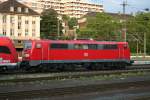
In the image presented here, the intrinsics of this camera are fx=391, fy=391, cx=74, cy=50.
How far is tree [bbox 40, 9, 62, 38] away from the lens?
117438 mm

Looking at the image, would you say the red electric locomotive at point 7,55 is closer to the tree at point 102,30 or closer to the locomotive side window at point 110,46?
the locomotive side window at point 110,46

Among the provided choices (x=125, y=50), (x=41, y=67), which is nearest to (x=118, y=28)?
(x=125, y=50)

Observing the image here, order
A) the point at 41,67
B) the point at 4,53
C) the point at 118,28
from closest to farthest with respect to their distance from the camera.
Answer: the point at 4,53 → the point at 41,67 → the point at 118,28

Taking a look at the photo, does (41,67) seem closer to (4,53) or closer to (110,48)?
(4,53)

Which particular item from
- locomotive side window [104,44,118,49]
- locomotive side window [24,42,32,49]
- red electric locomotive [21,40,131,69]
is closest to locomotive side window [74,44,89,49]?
red electric locomotive [21,40,131,69]

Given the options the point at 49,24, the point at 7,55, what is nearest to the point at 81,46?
the point at 7,55

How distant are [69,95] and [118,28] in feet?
318

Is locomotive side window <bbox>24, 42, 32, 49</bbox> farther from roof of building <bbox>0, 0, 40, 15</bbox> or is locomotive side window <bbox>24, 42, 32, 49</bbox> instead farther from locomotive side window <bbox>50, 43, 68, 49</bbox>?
roof of building <bbox>0, 0, 40, 15</bbox>

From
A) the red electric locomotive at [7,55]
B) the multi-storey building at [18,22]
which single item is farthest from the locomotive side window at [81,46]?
the multi-storey building at [18,22]

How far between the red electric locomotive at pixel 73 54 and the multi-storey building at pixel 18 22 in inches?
2793

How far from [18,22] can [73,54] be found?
→ 77.7 metres

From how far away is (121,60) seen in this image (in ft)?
130

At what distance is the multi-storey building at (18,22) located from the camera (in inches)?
4259

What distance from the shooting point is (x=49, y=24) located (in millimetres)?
120375
